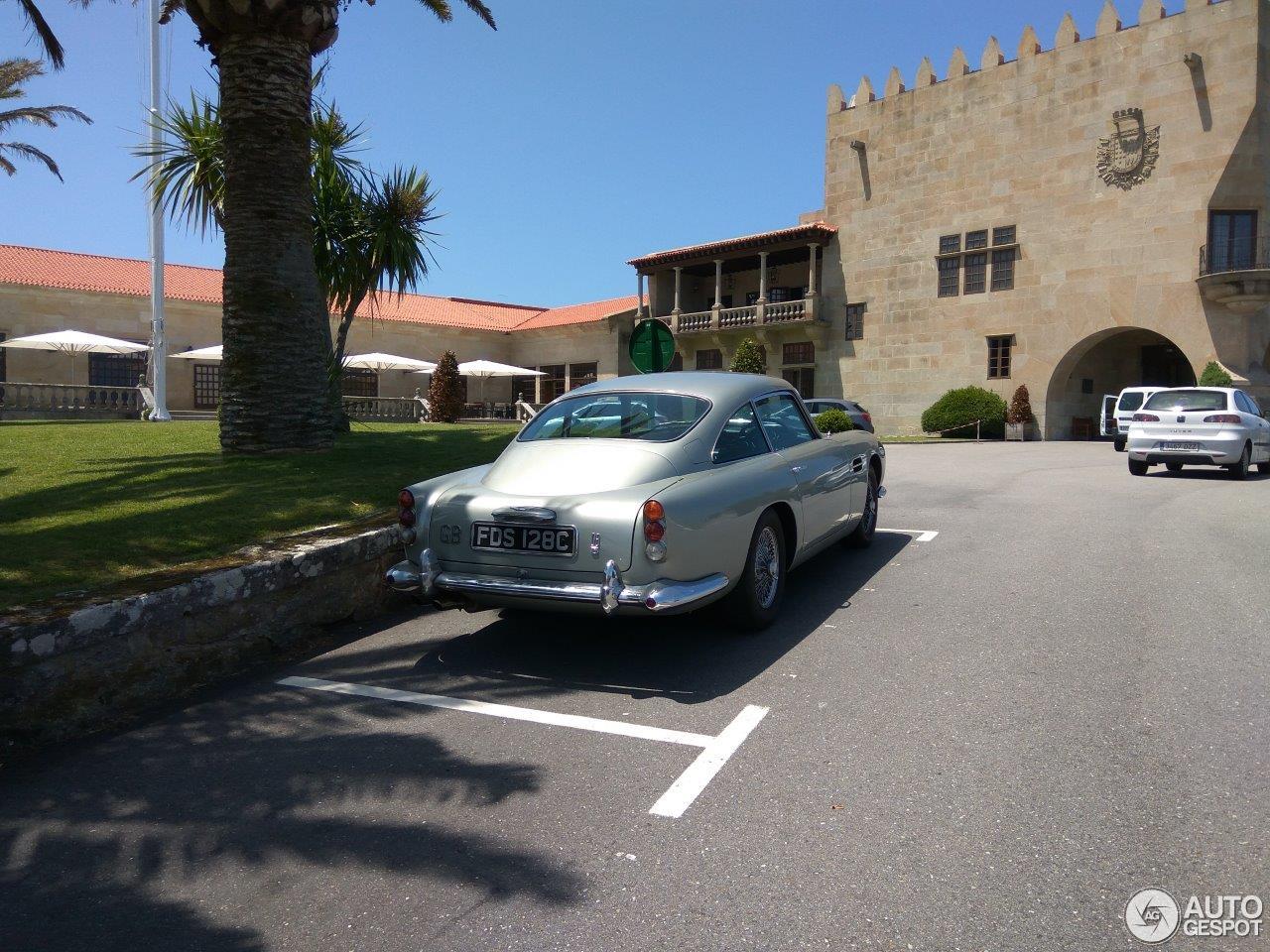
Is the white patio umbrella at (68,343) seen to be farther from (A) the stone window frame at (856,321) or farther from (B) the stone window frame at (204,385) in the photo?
(A) the stone window frame at (856,321)

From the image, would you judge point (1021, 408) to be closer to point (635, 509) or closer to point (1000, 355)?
point (1000, 355)

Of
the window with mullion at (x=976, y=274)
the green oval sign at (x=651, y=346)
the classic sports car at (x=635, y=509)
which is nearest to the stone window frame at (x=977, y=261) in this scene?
the window with mullion at (x=976, y=274)

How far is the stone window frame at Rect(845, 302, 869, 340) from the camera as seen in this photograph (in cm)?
3384

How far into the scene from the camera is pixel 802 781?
327cm

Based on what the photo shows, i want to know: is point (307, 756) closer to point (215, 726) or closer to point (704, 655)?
point (215, 726)

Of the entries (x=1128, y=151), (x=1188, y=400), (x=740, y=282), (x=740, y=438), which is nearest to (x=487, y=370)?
(x=740, y=282)

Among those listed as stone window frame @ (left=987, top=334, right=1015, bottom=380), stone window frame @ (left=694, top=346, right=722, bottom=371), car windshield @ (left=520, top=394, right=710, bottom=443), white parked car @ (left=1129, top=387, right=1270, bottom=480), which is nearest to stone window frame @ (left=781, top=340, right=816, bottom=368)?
stone window frame @ (left=694, top=346, right=722, bottom=371)

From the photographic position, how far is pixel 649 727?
3.86 metres

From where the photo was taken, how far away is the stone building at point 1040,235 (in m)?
25.4

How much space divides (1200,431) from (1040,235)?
1804cm

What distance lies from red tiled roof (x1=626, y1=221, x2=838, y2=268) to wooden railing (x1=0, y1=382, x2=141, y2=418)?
21.0 m

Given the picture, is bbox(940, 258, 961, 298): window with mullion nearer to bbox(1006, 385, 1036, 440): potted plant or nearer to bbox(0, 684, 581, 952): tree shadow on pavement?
bbox(1006, 385, 1036, 440): potted plant

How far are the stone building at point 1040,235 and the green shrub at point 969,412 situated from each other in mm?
1031

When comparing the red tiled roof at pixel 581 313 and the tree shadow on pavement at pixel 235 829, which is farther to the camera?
the red tiled roof at pixel 581 313
